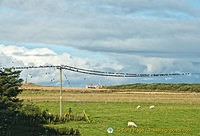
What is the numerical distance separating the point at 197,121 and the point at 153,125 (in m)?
9.80

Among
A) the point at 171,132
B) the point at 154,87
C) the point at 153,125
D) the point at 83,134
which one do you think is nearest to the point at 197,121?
the point at 153,125

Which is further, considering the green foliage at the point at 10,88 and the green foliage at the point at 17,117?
the green foliage at the point at 10,88

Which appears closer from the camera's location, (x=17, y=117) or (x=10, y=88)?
(x=17, y=117)

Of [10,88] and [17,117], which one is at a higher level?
[10,88]

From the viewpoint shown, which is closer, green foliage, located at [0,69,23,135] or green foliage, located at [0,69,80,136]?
green foliage, located at [0,69,80,136]

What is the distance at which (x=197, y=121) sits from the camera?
172 feet

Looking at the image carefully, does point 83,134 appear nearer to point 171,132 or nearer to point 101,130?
point 101,130

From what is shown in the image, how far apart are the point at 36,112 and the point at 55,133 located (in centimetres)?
1118

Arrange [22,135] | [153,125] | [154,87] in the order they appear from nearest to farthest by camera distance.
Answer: [22,135]
[153,125]
[154,87]

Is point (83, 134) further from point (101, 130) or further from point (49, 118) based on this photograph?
point (49, 118)

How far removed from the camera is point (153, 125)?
4634cm

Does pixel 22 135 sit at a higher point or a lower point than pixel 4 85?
lower

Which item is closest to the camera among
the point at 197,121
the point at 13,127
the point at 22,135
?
the point at 22,135

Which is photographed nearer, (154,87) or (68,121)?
(68,121)
